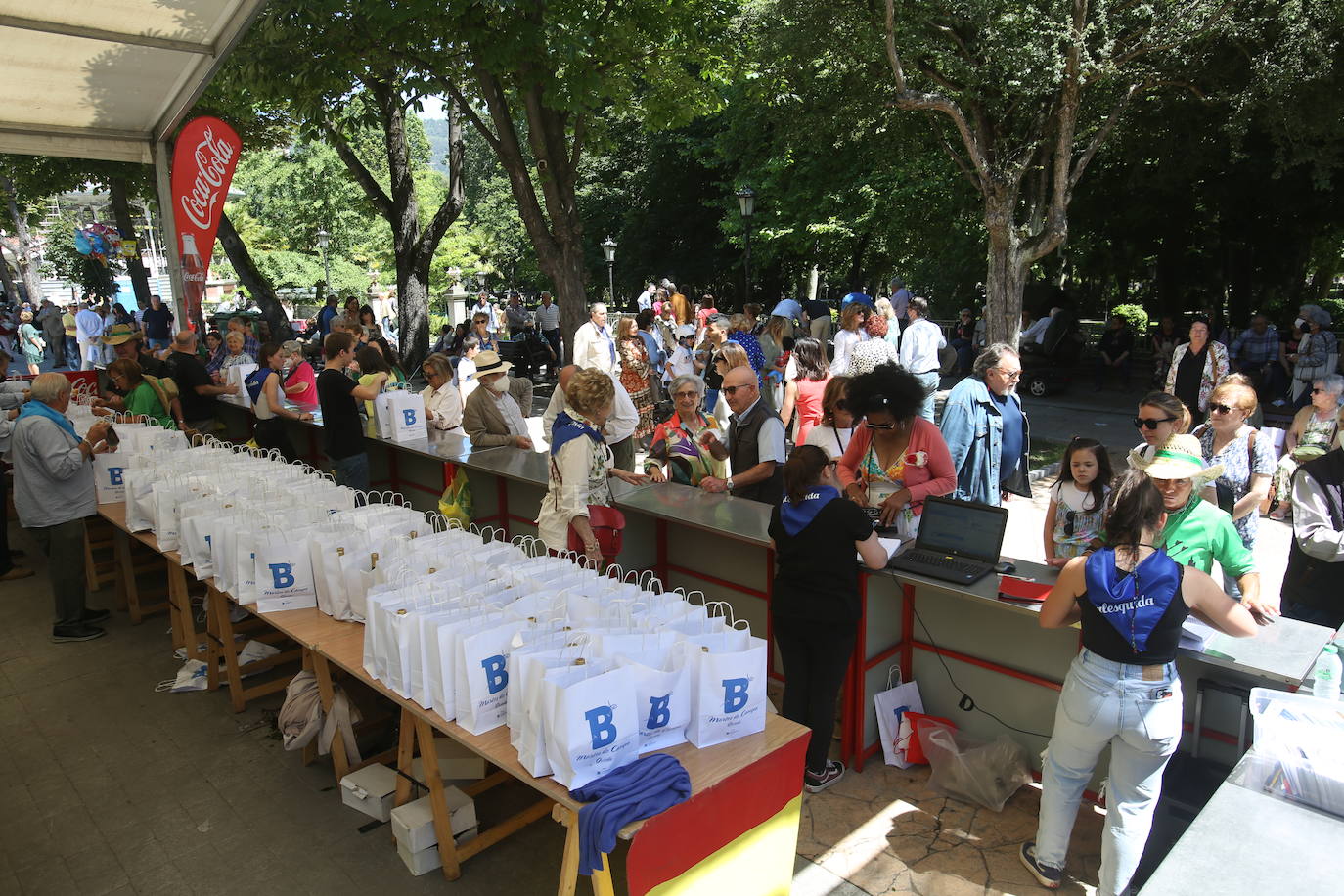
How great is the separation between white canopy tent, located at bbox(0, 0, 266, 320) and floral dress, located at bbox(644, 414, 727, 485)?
5.35 metres

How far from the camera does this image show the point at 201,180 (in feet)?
32.3

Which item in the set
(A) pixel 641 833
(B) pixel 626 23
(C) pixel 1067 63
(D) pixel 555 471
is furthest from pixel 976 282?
(A) pixel 641 833

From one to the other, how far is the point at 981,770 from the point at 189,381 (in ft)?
27.2

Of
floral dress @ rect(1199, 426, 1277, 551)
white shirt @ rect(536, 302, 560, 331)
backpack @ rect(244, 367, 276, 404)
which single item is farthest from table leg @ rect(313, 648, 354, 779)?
white shirt @ rect(536, 302, 560, 331)

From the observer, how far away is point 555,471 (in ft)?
15.7

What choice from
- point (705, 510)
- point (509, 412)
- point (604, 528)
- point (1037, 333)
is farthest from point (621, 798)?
point (1037, 333)

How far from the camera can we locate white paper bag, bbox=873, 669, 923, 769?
4449 mm

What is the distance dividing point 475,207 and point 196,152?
37553 mm

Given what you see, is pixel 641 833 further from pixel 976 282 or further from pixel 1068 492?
pixel 976 282

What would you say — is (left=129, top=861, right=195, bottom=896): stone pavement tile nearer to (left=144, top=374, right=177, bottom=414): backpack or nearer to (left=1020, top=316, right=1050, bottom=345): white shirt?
(left=144, top=374, right=177, bottom=414): backpack

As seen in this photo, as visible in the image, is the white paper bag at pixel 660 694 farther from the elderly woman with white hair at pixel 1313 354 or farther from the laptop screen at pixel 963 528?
the elderly woman with white hair at pixel 1313 354

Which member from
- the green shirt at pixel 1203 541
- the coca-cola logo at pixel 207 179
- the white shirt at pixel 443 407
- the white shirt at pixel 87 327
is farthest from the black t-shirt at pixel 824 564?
the white shirt at pixel 87 327

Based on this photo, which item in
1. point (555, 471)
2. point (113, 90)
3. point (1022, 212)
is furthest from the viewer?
point (1022, 212)

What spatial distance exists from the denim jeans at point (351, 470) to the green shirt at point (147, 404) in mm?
2534
